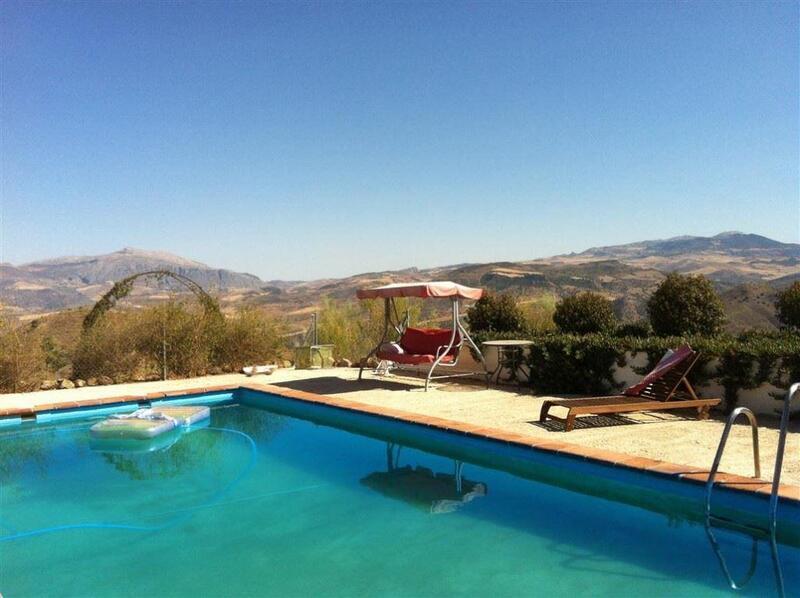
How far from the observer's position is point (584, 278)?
42.4m

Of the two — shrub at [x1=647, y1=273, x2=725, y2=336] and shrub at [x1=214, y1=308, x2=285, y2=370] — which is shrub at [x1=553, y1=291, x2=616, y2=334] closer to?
shrub at [x1=647, y1=273, x2=725, y2=336]

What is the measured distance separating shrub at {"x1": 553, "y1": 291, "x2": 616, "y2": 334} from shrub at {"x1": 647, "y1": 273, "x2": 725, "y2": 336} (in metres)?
0.78

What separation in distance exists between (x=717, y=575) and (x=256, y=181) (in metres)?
22.4

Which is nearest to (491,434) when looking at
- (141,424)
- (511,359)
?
(511,359)

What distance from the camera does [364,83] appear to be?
1505 centimetres

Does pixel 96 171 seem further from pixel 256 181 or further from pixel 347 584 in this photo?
pixel 347 584

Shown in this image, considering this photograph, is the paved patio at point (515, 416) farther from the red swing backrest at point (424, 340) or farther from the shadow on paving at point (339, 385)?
the red swing backrest at point (424, 340)

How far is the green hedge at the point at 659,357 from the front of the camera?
6.09 metres

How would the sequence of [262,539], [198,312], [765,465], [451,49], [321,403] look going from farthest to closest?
[451,49] < [198,312] < [321,403] < [765,465] < [262,539]

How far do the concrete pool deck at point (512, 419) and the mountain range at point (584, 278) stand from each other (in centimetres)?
299

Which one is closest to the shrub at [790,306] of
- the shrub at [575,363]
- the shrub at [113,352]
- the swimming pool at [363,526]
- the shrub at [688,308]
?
the shrub at [688,308]

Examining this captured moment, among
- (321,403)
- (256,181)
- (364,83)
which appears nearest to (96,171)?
(256,181)

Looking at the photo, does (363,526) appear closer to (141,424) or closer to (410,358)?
(141,424)

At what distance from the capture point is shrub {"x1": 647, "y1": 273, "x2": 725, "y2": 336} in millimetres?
9289
